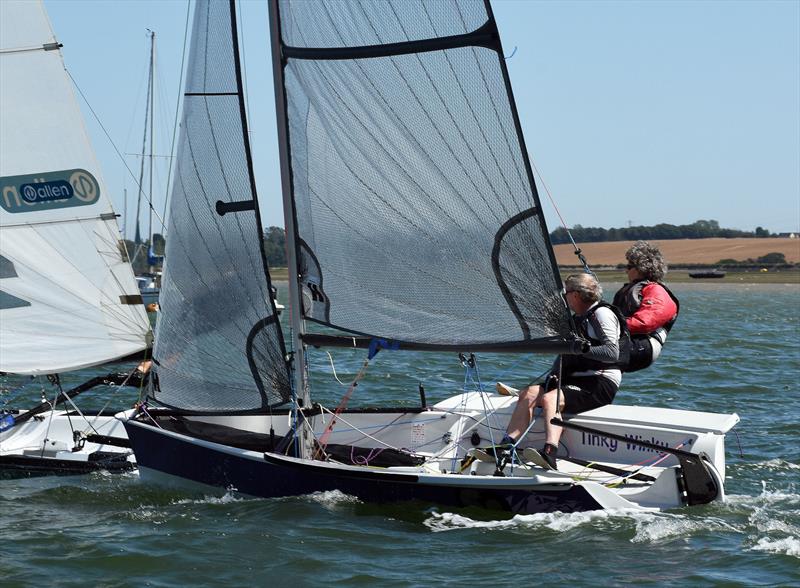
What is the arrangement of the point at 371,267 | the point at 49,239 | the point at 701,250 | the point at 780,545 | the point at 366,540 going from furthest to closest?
the point at 701,250, the point at 49,239, the point at 371,267, the point at 366,540, the point at 780,545

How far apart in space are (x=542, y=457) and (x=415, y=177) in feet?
6.67

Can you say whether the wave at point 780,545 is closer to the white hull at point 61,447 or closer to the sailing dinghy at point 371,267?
the sailing dinghy at point 371,267

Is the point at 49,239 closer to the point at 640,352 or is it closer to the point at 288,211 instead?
the point at 288,211

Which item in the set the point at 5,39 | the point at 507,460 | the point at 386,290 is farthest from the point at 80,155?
the point at 507,460

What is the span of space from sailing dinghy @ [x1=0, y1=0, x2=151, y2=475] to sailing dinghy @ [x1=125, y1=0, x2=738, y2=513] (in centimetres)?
135

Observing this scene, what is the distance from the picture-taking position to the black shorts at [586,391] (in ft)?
24.8

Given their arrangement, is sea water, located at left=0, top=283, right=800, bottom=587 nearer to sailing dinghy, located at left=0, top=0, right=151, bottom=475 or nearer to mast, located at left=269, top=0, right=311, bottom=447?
mast, located at left=269, top=0, right=311, bottom=447

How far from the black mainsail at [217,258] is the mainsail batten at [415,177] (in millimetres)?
521

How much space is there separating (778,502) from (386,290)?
319 cm

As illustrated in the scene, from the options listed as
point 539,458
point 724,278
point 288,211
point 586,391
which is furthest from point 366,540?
point 724,278

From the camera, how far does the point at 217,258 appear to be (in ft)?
25.0

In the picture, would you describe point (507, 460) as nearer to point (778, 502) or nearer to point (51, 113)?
point (778, 502)

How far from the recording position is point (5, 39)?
29.5 feet

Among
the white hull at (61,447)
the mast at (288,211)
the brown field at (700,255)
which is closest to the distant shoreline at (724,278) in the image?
the brown field at (700,255)
